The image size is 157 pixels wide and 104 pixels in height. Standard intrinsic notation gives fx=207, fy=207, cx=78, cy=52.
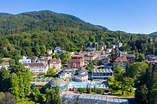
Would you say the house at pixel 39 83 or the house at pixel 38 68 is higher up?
the house at pixel 38 68

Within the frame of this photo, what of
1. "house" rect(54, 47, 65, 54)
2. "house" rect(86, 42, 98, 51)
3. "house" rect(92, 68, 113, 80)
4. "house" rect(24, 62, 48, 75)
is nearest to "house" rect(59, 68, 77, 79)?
"house" rect(92, 68, 113, 80)

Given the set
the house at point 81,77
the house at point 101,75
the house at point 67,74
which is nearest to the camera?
the house at point 81,77

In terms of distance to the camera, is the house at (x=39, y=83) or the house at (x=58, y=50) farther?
the house at (x=58, y=50)

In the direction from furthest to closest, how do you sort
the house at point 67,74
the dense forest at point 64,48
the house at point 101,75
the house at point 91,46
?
the house at point 91,46 → the house at point 67,74 → the house at point 101,75 → the dense forest at point 64,48

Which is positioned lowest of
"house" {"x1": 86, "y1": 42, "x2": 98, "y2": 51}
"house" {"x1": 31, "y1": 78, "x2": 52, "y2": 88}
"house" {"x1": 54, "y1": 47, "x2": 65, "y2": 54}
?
"house" {"x1": 31, "y1": 78, "x2": 52, "y2": 88}

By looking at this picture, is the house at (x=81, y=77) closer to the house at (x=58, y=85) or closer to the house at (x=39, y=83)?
the house at (x=58, y=85)

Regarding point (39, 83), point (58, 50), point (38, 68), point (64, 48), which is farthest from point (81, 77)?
point (64, 48)

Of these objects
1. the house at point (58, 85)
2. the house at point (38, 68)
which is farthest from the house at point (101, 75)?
the house at point (38, 68)

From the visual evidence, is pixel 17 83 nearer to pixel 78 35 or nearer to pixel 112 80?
pixel 112 80

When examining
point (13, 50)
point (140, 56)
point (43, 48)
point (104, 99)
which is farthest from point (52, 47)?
point (104, 99)

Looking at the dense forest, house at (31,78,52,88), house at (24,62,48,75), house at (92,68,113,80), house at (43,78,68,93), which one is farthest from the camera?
house at (24,62,48,75)

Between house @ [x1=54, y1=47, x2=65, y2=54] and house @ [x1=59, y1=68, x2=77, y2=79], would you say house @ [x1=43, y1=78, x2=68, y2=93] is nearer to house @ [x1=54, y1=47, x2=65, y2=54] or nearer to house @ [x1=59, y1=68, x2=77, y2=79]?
house @ [x1=59, y1=68, x2=77, y2=79]
